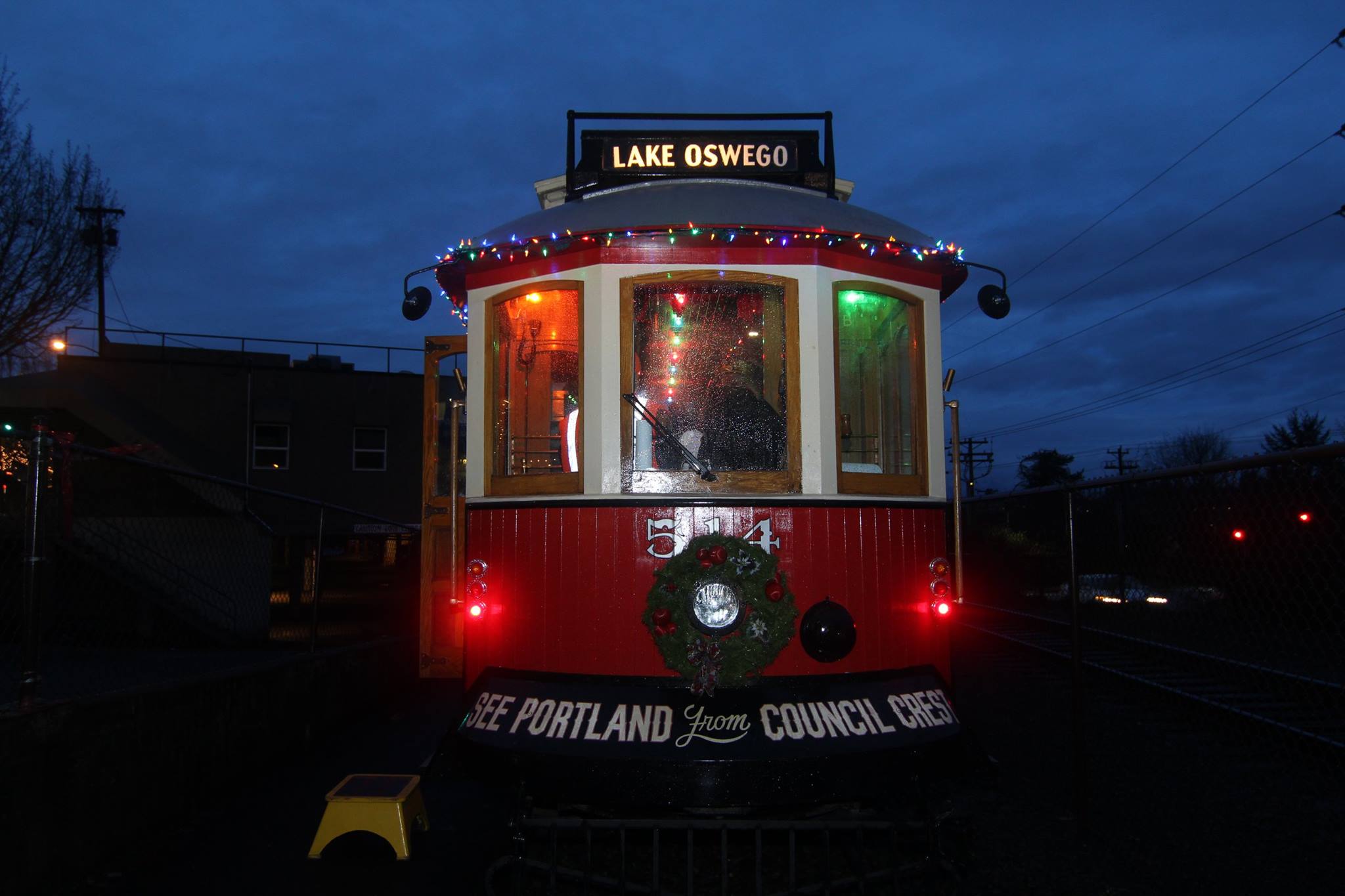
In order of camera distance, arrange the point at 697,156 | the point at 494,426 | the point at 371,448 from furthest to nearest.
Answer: the point at 371,448, the point at 697,156, the point at 494,426

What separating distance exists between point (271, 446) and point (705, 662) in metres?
24.0

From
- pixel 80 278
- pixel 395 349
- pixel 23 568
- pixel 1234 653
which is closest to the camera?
pixel 23 568

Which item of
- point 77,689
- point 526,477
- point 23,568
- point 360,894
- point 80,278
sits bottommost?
point 360,894

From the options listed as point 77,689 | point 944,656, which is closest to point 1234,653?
point 944,656

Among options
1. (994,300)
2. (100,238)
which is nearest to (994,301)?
(994,300)

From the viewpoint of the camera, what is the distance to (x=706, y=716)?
3.96 m

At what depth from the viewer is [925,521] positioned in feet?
15.3

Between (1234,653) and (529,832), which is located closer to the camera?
(529,832)

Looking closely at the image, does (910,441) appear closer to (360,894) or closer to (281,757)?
(360,894)

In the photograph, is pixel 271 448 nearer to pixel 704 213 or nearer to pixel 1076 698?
pixel 704 213

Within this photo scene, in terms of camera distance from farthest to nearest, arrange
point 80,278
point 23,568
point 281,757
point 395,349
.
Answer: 1. point 395,349
2. point 80,278
3. point 281,757
4. point 23,568

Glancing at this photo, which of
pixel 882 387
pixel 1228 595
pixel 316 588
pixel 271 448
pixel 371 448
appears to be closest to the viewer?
pixel 1228 595

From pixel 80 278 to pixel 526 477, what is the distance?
14688mm

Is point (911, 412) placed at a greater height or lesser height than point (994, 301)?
lesser
